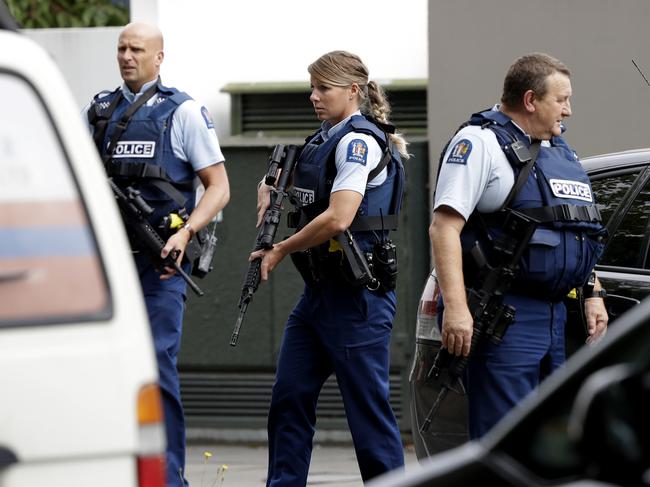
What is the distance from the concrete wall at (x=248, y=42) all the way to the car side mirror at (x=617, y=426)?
6.20 m

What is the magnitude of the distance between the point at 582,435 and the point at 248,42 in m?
6.46

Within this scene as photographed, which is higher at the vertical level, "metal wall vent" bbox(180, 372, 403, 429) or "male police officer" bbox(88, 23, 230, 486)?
"male police officer" bbox(88, 23, 230, 486)

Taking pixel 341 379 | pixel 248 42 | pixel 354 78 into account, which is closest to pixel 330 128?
pixel 354 78

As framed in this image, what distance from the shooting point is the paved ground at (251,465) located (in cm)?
715

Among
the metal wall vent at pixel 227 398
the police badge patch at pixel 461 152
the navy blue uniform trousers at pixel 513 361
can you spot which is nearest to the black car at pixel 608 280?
the navy blue uniform trousers at pixel 513 361

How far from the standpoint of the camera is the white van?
9.47 ft

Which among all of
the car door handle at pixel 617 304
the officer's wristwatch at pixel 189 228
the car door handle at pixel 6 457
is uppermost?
the car door handle at pixel 6 457

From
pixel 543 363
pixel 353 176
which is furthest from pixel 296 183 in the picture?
pixel 543 363

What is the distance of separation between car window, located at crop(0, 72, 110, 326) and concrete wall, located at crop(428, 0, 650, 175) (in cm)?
528

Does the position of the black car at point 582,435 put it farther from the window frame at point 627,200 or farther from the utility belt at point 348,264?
the window frame at point 627,200

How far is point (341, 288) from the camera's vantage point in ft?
17.7

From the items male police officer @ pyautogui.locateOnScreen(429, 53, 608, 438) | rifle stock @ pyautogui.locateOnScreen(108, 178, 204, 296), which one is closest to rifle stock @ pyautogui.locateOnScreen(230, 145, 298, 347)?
rifle stock @ pyautogui.locateOnScreen(108, 178, 204, 296)

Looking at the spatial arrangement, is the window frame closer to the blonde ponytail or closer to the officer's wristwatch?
the blonde ponytail

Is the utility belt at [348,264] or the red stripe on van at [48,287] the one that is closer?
the red stripe on van at [48,287]
